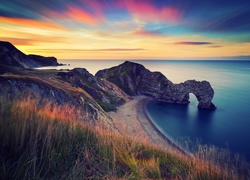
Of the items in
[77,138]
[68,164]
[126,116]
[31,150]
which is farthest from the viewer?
[126,116]

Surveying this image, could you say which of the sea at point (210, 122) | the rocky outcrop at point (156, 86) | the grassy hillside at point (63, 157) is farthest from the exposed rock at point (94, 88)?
the grassy hillside at point (63, 157)

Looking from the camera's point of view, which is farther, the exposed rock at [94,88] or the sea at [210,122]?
the exposed rock at [94,88]

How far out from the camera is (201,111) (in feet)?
211

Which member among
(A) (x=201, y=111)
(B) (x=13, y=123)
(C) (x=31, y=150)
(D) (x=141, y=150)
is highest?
(B) (x=13, y=123)

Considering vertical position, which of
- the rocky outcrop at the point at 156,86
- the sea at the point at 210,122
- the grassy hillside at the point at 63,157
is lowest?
the sea at the point at 210,122

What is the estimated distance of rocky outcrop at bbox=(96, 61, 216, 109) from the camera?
68.2 meters

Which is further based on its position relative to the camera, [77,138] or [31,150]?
[77,138]

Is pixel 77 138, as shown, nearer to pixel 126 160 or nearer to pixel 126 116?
pixel 126 160

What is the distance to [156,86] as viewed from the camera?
268 ft

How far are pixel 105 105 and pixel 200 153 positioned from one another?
4841 centimetres

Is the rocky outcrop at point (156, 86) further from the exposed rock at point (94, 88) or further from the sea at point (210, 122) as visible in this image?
the exposed rock at point (94, 88)

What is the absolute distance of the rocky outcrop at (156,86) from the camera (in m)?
68.2

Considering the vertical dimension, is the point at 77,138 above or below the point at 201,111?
above

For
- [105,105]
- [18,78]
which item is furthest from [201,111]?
[18,78]
